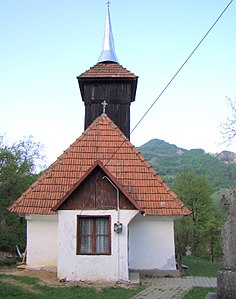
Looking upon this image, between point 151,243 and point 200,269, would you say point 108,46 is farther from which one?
point 200,269

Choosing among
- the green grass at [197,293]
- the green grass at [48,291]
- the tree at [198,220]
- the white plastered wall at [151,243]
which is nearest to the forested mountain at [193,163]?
the tree at [198,220]

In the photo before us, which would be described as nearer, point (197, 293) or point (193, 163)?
point (197, 293)

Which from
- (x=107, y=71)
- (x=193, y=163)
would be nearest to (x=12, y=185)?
(x=107, y=71)

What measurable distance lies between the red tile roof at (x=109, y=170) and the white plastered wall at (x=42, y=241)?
59 centimetres

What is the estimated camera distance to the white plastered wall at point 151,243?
47.1ft

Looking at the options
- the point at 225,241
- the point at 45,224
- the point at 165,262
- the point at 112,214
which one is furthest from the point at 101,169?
the point at 225,241

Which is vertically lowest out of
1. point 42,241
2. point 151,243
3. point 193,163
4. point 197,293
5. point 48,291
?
point 197,293

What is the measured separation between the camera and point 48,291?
1042 centimetres

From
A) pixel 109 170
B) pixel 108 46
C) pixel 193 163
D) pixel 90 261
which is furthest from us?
pixel 193 163

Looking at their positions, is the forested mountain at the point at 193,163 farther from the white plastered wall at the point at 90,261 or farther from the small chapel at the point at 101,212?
the white plastered wall at the point at 90,261

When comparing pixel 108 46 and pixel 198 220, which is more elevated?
pixel 108 46

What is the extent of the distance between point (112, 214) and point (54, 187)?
3.31 metres

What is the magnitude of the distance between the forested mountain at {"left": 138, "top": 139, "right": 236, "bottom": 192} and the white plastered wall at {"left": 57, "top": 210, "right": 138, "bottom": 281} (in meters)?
10.8

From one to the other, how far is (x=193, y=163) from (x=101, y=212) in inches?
1829
